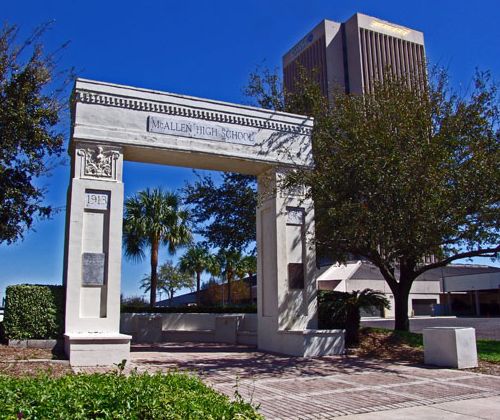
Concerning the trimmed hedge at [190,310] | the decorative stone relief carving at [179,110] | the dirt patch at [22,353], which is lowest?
the dirt patch at [22,353]

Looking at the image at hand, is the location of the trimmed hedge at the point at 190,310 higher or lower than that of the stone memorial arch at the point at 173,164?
lower

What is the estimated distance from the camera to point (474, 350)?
11852 millimetres

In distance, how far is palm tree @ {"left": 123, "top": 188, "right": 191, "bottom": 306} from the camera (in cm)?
2723

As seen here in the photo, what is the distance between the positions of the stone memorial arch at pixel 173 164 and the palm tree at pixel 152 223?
41.7 ft

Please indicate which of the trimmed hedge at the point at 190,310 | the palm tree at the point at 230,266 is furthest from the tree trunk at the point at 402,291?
the palm tree at the point at 230,266

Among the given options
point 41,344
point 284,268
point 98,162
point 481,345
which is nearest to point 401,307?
point 481,345

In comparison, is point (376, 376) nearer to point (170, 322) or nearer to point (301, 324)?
point (301, 324)

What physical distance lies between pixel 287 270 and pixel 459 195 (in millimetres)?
5042

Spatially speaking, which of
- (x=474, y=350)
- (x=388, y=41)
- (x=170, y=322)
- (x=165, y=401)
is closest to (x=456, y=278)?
(x=388, y=41)

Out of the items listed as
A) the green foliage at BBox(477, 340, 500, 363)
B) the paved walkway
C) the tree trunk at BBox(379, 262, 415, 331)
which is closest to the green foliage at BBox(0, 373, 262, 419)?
the paved walkway

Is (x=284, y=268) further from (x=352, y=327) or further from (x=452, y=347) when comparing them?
(x=452, y=347)

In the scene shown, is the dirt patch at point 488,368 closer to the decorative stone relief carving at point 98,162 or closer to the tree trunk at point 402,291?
the tree trunk at point 402,291

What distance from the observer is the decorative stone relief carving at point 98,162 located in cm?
1273

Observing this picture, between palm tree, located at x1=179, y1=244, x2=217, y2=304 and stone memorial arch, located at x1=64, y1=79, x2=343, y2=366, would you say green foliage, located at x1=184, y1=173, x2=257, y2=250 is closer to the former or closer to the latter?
stone memorial arch, located at x1=64, y1=79, x2=343, y2=366
